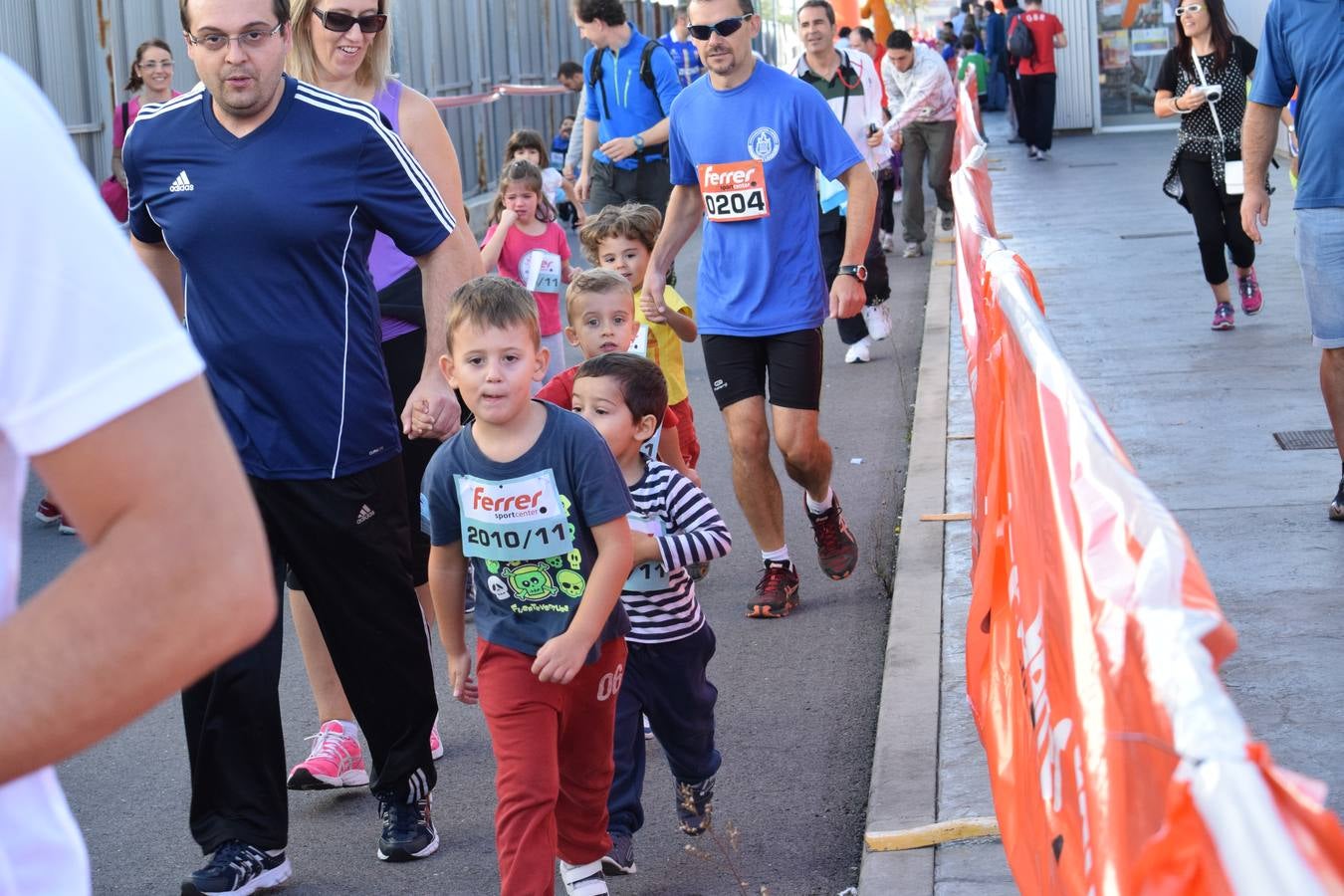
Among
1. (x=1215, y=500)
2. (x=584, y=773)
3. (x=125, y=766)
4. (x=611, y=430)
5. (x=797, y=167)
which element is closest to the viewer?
(x=584, y=773)

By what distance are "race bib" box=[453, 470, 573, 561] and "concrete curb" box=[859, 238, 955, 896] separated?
109 centimetres

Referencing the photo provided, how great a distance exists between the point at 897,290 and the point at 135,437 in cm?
1357

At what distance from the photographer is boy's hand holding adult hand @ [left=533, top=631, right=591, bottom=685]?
11.7 ft

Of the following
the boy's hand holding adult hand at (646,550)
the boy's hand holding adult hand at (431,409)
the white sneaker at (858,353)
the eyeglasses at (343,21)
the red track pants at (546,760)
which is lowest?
the white sneaker at (858,353)

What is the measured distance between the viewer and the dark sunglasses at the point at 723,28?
20.4 ft

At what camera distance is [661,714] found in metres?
4.28

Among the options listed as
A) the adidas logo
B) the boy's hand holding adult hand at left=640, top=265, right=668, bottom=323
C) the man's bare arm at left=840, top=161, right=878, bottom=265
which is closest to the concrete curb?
the man's bare arm at left=840, top=161, right=878, bottom=265

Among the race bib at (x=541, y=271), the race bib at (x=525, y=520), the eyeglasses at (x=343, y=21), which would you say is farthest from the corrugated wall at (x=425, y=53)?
the race bib at (x=525, y=520)

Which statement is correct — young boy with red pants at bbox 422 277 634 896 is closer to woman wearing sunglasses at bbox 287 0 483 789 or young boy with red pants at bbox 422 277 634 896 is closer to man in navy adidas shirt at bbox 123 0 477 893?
man in navy adidas shirt at bbox 123 0 477 893

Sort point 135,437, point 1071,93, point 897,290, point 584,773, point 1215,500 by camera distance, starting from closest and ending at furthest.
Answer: point 135,437 → point 584,773 → point 1215,500 → point 897,290 → point 1071,93

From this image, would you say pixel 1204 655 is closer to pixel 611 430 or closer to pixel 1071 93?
pixel 611 430

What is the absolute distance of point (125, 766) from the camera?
5.25m

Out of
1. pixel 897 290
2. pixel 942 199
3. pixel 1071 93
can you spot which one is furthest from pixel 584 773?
Result: pixel 1071 93

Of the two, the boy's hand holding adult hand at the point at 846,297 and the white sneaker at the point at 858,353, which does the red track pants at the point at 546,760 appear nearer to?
the boy's hand holding adult hand at the point at 846,297
